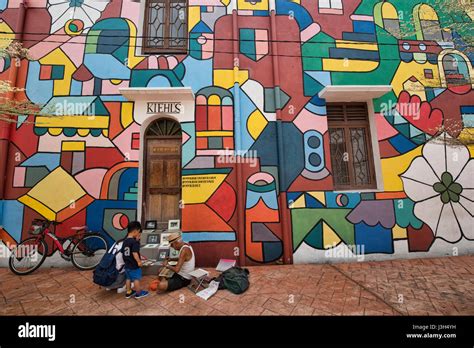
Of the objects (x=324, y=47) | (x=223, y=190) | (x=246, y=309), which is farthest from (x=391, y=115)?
(x=246, y=309)

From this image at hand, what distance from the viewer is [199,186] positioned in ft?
17.1

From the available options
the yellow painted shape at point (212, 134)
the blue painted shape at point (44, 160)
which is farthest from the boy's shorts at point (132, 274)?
the blue painted shape at point (44, 160)

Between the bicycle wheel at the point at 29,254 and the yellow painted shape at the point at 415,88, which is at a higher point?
the yellow painted shape at the point at 415,88

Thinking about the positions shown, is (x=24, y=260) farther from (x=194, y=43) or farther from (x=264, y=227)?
(x=194, y=43)

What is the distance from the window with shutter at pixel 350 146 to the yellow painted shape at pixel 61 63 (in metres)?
6.33

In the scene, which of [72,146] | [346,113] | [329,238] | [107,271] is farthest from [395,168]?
[72,146]

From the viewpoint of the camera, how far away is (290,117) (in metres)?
5.46

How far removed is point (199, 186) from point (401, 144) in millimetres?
4973

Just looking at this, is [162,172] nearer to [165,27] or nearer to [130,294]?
[130,294]

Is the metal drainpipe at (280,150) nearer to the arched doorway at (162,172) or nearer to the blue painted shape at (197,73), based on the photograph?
the blue painted shape at (197,73)

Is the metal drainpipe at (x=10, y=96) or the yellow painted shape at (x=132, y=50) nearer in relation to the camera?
the metal drainpipe at (x=10, y=96)

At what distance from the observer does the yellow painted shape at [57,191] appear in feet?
16.7

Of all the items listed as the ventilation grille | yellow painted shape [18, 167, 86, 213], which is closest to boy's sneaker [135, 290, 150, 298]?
yellow painted shape [18, 167, 86, 213]

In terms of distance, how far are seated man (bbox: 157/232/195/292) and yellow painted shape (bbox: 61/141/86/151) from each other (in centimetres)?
321
